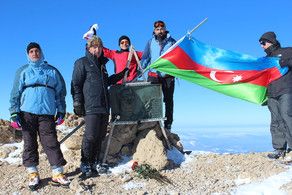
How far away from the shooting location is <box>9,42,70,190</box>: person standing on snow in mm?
8125

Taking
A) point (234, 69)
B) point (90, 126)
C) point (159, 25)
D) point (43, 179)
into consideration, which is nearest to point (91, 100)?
point (90, 126)

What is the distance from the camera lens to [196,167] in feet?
31.6

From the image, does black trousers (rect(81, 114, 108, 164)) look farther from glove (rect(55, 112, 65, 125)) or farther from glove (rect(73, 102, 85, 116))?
glove (rect(55, 112, 65, 125))

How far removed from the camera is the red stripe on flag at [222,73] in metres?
9.98

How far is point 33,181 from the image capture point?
→ 26.8 feet

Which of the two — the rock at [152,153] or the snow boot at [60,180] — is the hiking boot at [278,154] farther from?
the snow boot at [60,180]

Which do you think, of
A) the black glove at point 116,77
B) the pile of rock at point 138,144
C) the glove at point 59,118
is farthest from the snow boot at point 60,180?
the black glove at point 116,77

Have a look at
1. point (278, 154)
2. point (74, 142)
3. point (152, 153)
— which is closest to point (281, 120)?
point (278, 154)

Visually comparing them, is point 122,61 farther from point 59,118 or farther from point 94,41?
point 59,118

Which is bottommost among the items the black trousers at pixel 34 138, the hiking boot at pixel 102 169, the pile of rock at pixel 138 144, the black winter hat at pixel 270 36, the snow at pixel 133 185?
the snow at pixel 133 185

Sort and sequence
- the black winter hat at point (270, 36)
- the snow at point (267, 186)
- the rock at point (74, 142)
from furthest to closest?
the rock at point (74, 142)
the black winter hat at point (270, 36)
the snow at point (267, 186)

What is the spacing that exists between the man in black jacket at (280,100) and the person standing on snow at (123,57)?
9.66 feet

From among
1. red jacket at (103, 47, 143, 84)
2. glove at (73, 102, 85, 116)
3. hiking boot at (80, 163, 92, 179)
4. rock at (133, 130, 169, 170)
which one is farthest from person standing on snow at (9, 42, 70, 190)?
red jacket at (103, 47, 143, 84)

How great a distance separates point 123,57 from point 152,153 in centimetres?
238
